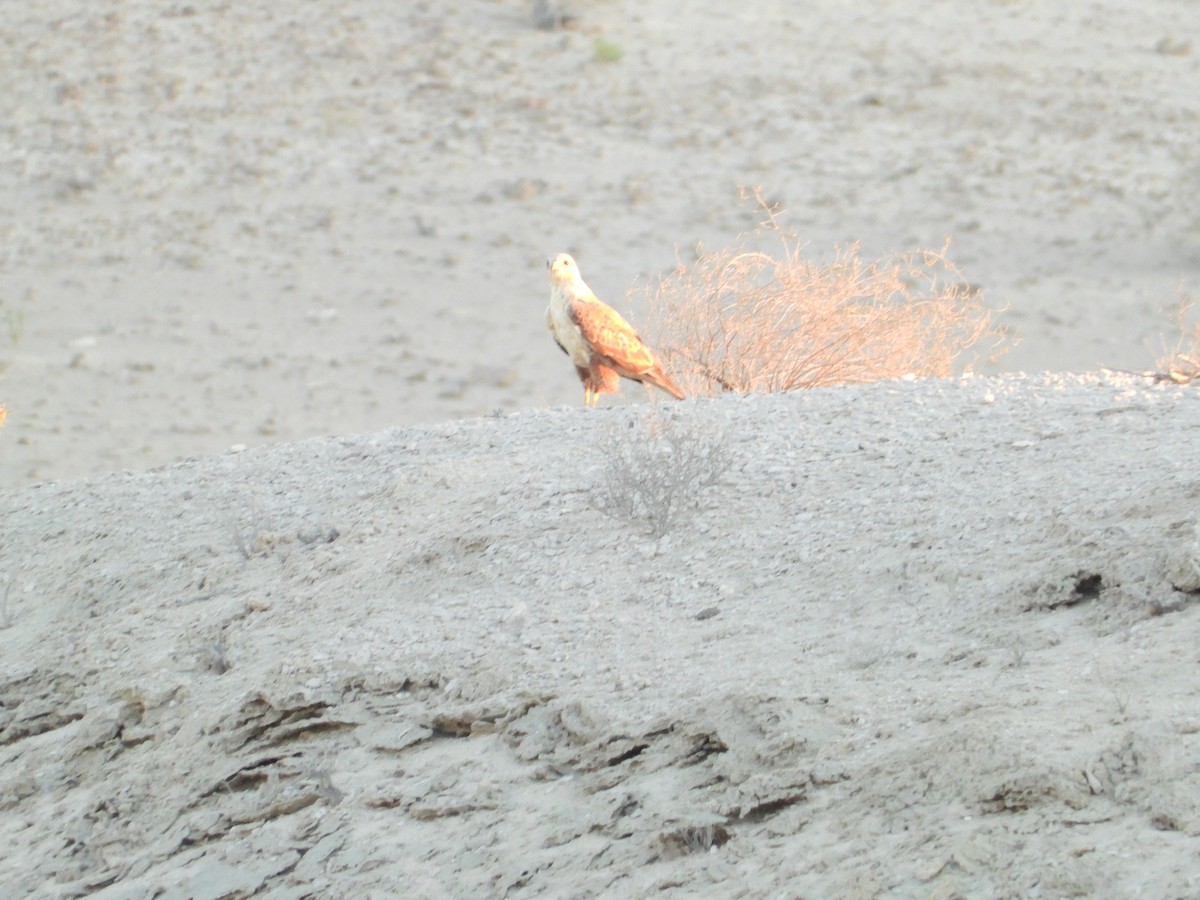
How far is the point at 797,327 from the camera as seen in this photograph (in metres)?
7.58

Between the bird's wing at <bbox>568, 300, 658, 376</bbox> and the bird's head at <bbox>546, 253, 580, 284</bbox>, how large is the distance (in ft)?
0.90

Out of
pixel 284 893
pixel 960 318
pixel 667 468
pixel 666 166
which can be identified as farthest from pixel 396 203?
pixel 284 893

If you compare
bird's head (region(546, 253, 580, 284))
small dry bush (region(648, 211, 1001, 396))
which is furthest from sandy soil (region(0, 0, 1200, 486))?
small dry bush (region(648, 211, 1001, 396))

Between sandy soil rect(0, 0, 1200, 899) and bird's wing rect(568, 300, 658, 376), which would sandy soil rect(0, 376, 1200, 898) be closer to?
sandy soil rect(0, 0, 1200, 899)

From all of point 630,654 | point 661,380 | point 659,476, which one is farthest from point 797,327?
point 630,654

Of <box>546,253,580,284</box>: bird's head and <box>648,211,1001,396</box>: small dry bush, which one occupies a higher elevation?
<box>546,253,580,284</box>: bird's head

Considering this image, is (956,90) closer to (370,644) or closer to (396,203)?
(396,203)

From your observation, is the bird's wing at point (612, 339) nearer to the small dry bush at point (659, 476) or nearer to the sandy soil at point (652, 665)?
the sandy soil at point (652, 665)

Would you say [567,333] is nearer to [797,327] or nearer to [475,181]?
[797,327]

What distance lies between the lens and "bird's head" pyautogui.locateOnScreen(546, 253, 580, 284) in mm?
7711

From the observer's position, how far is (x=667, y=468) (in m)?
5.07

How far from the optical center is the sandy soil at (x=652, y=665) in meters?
3.27

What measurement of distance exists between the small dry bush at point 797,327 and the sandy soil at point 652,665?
1512mm

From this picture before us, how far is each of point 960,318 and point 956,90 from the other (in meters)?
11.4
